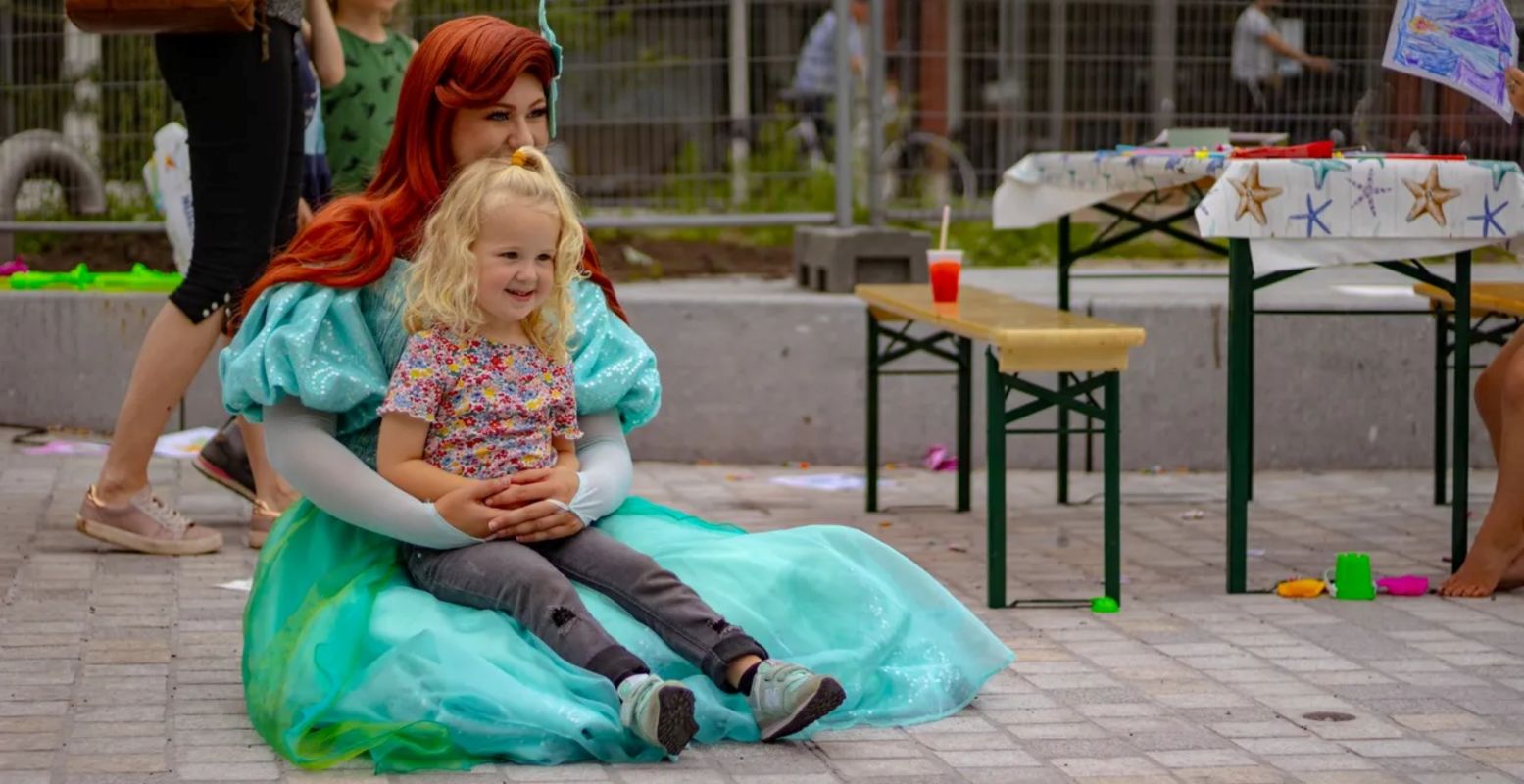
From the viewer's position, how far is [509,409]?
3998mm

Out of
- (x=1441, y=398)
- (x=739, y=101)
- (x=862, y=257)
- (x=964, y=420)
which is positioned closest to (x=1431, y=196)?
(x=1441, y=398)

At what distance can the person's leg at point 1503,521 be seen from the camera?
5145 millimetres

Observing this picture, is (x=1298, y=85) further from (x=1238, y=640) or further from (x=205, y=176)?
(x=205, y=176)

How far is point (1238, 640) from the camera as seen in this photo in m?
4.79

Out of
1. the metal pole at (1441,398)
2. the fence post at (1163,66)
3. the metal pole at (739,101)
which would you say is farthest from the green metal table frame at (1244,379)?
the metal pole at (739,101)

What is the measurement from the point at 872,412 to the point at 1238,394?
61.7 inches

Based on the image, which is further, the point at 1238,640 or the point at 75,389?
the point at 75,389

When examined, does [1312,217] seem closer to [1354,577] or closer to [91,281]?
[1354,577]

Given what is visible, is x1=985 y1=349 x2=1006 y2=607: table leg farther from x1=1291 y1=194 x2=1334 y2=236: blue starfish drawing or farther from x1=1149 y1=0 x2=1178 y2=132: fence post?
x1=1149 y1=0 x2=1178 y2=132: fence post

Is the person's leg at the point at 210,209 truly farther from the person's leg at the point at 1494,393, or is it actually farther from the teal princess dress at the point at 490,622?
the person's leg at the point at 1494,393

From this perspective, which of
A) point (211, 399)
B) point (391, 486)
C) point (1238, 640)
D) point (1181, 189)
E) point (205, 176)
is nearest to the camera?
point (391, 486)

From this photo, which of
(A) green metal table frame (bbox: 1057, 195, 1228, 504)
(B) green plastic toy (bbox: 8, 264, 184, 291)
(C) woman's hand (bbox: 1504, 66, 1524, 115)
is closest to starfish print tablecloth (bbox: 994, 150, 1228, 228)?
(A) green metal table frame (bbox: 1057, 195, 1228, 504)

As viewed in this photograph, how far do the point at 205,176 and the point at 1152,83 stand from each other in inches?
157

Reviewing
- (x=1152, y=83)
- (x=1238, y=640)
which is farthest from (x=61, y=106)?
(x=1238, y=640)
